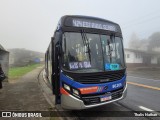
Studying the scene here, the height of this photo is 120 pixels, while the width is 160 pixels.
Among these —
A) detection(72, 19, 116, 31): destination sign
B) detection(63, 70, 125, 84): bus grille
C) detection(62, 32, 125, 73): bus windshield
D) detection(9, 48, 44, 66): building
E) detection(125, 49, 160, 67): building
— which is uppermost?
detection(72, 19, 116, 31): destination sign

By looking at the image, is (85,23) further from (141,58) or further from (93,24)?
(141,58)

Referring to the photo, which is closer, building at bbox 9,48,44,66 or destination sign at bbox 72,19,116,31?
destination sign at bbox 72,19,116,31

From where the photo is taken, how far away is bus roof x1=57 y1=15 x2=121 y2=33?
6262mm

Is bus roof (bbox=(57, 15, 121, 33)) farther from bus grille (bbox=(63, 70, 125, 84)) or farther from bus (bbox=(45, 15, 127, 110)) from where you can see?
bus grille (bbox=(63, 70, 125, 84))

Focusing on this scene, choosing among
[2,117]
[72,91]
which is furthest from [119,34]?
[2,117]

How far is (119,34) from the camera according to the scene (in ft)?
23.9

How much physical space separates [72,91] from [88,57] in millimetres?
1158

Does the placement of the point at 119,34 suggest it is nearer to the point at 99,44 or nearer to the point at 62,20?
the point at 99,44

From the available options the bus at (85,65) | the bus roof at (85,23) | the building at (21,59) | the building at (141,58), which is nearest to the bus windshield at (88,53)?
the bus at (85,65)

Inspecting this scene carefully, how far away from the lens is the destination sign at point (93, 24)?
6.38 m

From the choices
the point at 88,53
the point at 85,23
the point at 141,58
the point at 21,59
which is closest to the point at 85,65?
the point at 88,53

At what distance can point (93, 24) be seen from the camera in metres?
6.64

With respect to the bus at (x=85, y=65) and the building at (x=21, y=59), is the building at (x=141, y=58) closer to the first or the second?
the building at (x=21, y=59)

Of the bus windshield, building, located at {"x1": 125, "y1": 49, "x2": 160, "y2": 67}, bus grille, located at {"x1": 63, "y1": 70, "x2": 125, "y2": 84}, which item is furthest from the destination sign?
building, located at {"x1": 125, "y1": 49, "x2": 160, "y2": 67}
